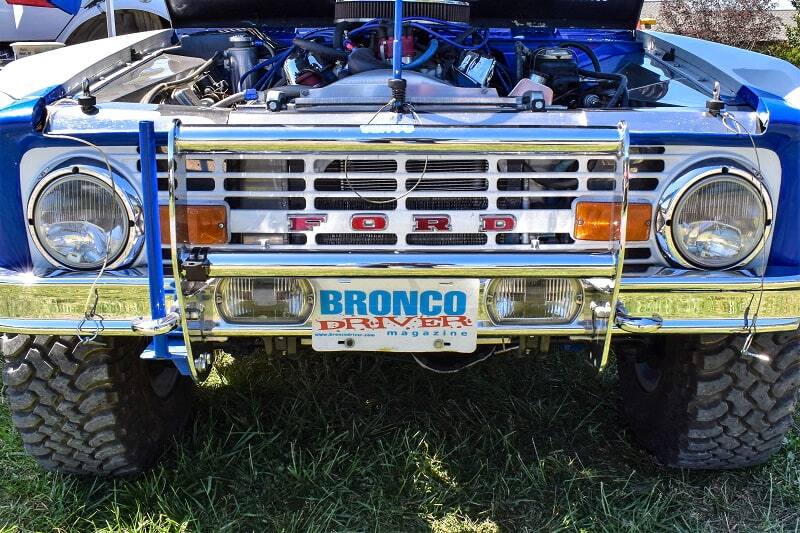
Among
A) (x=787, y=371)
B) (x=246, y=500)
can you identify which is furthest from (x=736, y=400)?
(x=246, y=500)

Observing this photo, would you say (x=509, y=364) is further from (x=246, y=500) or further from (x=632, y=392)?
(x=246, y=500)

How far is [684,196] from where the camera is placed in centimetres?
210

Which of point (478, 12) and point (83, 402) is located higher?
point (478, 12)

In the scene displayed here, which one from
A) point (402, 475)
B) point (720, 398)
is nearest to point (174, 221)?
point (402, 475)

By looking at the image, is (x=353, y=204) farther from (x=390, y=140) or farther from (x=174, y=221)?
(x=174, y=221)

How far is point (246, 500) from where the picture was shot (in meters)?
2.55

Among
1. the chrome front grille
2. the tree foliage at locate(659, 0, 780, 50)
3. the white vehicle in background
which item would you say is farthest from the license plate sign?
the tree foliage at locate(659, 0, 780, 50)

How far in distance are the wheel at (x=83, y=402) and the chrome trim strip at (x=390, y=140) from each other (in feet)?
2.63

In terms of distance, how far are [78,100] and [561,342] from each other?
1543 mm

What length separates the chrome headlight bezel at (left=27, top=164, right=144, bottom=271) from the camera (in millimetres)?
2045

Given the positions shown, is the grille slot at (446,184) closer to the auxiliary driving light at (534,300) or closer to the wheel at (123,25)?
the auxiliary driving light at (534,300)

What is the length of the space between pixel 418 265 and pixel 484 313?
24 cm

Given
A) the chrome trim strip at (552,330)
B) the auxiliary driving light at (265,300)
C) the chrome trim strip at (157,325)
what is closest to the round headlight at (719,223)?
the chrome trim strip at (552,330)

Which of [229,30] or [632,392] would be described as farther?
[229,30]
